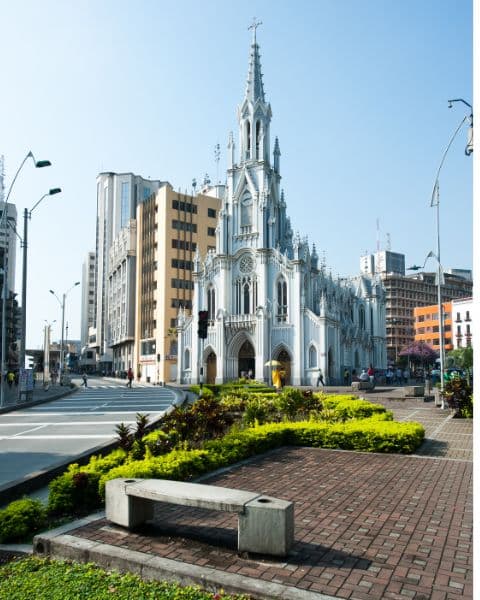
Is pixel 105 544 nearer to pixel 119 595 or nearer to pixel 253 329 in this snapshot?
pixel 119 595

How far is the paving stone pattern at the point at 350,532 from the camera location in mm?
5121

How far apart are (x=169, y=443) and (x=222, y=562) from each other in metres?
4.92

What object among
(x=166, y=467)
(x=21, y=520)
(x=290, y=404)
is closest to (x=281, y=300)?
(x=290, y=404)

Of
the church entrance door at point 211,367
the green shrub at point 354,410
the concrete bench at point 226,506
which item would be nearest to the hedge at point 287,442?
the green shrub at point 354,410

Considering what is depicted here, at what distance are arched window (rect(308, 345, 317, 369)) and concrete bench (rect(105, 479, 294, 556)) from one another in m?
44.1

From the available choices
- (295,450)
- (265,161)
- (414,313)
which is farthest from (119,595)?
(414,313)

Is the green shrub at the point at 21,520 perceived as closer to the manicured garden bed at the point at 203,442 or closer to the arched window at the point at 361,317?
the manicured garden bed at the point at 203,442

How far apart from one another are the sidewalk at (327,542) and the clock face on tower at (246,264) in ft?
149

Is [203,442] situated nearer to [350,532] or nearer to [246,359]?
[350,532]

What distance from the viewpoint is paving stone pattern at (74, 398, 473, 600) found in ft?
16.8

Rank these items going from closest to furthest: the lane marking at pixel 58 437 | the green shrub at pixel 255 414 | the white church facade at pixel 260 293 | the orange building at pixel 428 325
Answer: the green shrub at pixel 255 414 < the lane marking at pixel 58 437 < the white church facade at pixel 260 293 < the orange building at pixel 428 325

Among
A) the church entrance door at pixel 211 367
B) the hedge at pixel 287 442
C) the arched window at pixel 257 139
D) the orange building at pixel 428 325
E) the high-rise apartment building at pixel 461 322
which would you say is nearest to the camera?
the hedge at pixel 287 442

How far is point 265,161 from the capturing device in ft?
186

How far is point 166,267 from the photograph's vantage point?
69500 millimetres
